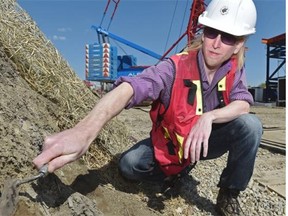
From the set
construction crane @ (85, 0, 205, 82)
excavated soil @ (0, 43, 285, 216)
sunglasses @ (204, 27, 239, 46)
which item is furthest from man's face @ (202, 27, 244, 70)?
construction crane @ (85, 0, 205, 82)

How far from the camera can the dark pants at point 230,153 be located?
6.86 feet

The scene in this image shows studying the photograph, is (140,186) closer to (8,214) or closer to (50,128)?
(50,128)

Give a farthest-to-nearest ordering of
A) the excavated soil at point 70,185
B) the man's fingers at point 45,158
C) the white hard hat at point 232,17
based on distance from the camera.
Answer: the white hard hat at point 232,17 < the excavated soil at point 70,185 < the man's fingers at point 45,158

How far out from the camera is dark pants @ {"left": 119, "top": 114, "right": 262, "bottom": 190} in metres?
2.09

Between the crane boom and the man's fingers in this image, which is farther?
the crane boom

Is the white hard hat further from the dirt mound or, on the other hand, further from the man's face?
the dirt mound

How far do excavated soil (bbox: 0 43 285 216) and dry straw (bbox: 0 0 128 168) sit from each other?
104 millimetres

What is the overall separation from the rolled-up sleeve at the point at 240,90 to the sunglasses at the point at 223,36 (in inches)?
8.2

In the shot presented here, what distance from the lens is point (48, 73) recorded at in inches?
98.7

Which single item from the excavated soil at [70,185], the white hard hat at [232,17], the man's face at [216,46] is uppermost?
the white hard hat at [232,17]

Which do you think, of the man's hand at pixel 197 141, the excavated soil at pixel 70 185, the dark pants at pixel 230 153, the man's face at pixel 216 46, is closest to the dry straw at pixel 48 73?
the excavated soil at pixel 70 185

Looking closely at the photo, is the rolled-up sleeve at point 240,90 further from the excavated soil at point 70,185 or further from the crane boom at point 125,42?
the crane boom at point 125,42

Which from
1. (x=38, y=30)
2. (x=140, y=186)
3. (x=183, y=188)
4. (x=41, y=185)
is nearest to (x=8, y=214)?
(x=41, y=185)

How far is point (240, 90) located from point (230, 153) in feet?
1.23
